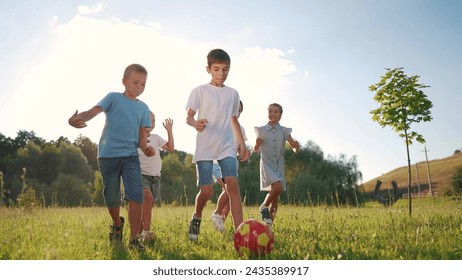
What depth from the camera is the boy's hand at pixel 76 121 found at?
13.5 feet

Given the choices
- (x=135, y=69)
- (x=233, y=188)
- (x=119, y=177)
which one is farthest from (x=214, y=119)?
(x=119, y=177)

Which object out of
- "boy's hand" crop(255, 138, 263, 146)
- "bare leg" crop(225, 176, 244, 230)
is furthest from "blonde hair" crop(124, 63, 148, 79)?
"boy's hand" crop(255, 138, 263, 146)

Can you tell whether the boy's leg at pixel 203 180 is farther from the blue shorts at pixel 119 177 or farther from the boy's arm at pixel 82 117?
the boy's arm at pixel 82 117

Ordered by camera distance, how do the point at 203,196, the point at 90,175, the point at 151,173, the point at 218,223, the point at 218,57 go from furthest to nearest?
the point at 90,175
the point at 218,223
the point at 151,173
the point at 203,196
the point at 218,57

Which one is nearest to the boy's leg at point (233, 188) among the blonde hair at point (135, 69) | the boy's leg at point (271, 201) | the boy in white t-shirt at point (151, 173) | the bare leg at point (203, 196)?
the bare leg at point (203, 196)

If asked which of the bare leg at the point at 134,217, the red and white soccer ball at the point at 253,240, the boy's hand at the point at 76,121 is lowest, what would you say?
the red and white soccer ball at the point at 253,240

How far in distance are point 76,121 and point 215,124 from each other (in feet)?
5.63

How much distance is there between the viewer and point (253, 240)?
13.0 ft

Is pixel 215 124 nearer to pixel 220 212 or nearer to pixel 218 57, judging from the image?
pixel 218 57

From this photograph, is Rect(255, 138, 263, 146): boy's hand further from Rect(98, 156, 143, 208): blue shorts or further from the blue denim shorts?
Rect(98, 156, 143, 208): blue shorts

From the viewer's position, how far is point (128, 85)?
4.71 metres

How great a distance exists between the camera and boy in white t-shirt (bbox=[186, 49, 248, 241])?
5047mm

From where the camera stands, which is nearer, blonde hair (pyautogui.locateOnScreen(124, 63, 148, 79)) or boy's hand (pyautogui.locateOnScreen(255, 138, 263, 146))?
blonde hair (pyautogui.locateOnScreen(124, 63, 148, 79))
